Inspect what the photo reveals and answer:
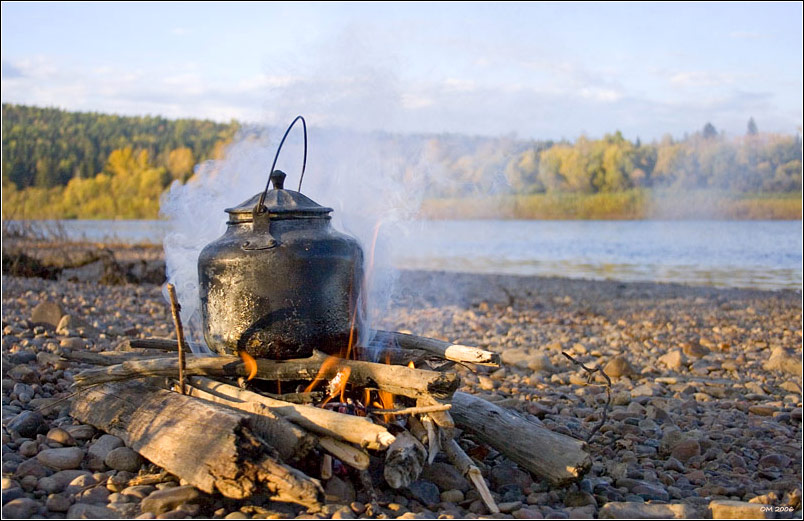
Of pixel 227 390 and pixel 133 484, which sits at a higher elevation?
pixel 227 390

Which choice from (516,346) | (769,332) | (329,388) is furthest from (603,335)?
(329,388)

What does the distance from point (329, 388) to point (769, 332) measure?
7.49 meters

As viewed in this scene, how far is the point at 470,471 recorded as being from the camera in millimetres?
3131

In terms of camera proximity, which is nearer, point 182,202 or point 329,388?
point 329,388

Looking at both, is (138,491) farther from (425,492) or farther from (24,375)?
(24,375)

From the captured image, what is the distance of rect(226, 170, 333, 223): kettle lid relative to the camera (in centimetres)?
365

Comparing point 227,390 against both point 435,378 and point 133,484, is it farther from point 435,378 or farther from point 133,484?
point 435,378

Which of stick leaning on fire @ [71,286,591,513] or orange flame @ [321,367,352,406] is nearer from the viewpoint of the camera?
stick leaning on fire @ [71,286,591,513]

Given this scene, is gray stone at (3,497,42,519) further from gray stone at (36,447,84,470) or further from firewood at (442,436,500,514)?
firewood at (442,436,500,514)

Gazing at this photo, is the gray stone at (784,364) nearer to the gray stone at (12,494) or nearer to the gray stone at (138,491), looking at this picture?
the gray stone at (138,491)

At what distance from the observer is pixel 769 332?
891cm

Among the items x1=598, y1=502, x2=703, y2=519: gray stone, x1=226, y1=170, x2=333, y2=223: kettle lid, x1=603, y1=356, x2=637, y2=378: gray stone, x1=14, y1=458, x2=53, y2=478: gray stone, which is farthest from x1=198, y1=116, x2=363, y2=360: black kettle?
x1=603, y1=356, x2=637, y2=378: gray stone

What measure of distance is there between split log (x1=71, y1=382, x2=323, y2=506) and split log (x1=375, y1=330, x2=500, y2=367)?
1128mm

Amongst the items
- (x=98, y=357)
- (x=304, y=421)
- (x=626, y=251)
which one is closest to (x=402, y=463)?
(x=304, y=421)
